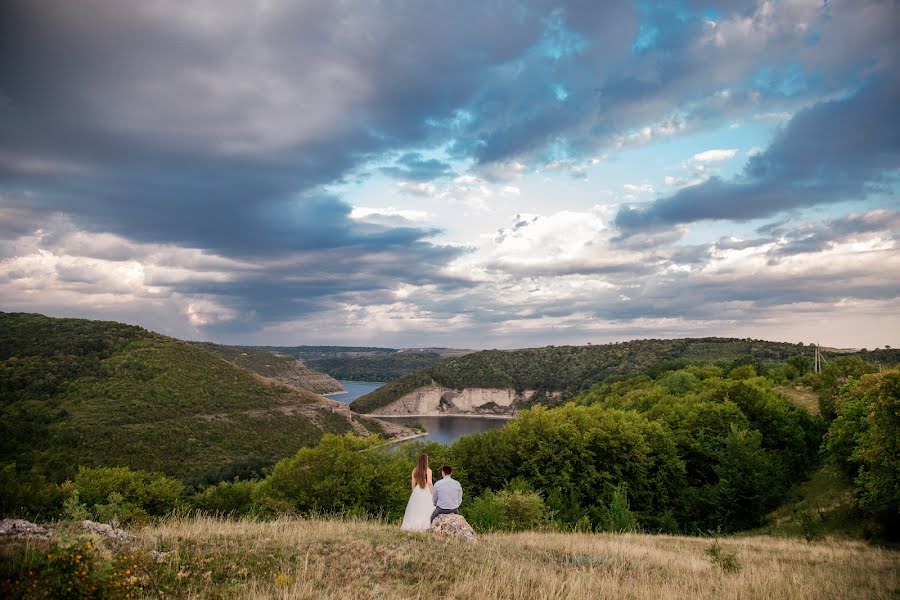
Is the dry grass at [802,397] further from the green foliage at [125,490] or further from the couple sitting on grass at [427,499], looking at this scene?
the green foliage at [125,490]

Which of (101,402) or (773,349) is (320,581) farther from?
(773,349)

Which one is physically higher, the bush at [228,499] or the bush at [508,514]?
the bush at [508,514]

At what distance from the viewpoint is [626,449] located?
41281mm

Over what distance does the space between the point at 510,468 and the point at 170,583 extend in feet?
122

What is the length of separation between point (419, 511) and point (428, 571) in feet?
15.9

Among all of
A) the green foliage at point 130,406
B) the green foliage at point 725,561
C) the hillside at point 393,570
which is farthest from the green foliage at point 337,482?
the green foliage at point 130,406

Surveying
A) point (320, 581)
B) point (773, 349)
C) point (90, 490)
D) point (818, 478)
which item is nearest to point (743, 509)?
point (818, 478)

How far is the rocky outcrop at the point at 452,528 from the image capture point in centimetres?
1171

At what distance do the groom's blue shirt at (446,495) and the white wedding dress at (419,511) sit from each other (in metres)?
0.20

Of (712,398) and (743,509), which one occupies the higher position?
(712,398)

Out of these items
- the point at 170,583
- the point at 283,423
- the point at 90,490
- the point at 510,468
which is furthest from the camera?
the point at 283,423

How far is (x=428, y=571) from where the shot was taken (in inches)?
320

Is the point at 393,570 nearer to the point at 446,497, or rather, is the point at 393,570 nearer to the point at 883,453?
the point at 446,497

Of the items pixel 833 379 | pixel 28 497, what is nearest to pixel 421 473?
pixel 28 497
